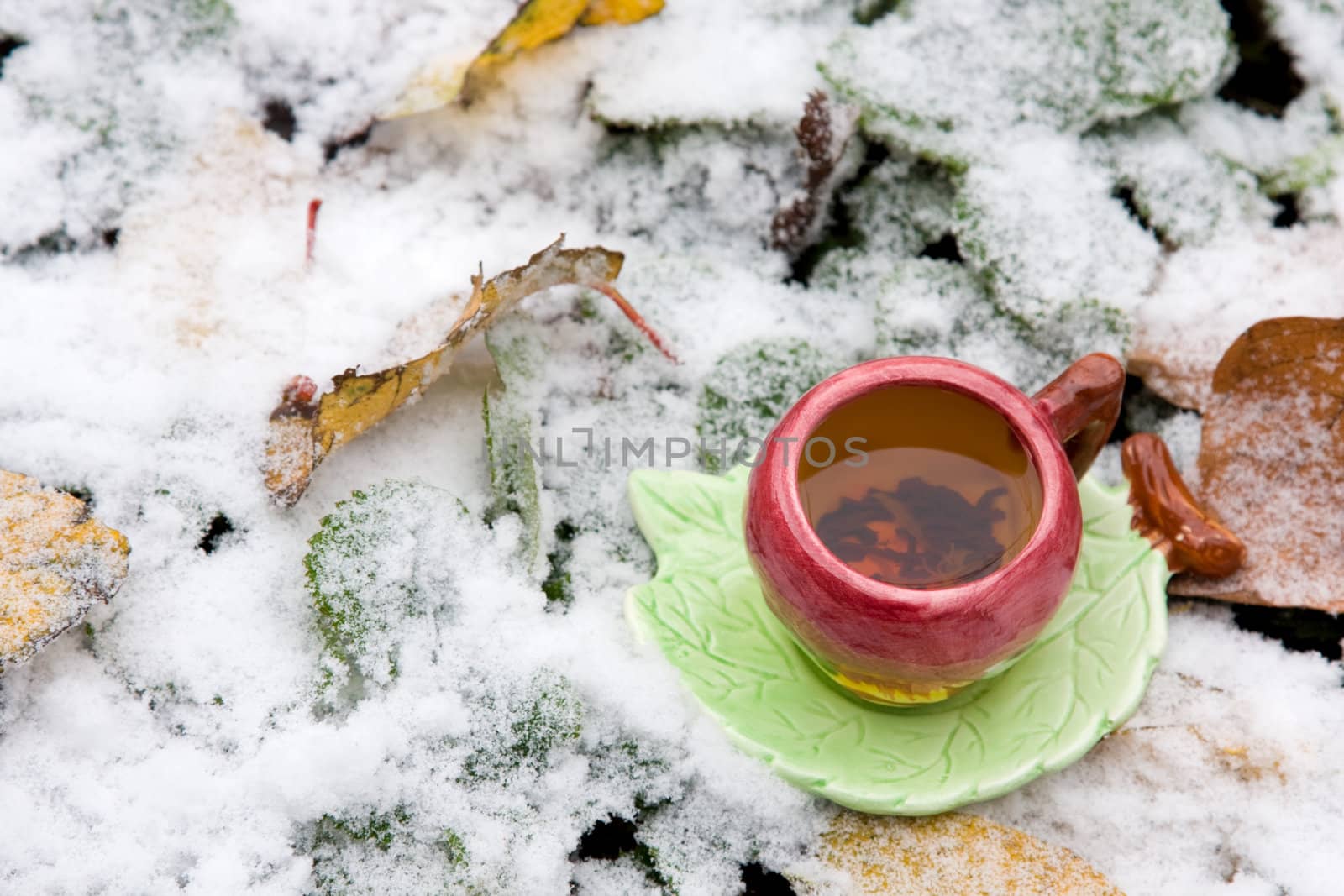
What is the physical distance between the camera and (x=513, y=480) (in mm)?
945

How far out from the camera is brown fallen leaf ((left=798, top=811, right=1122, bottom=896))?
2.69 ft

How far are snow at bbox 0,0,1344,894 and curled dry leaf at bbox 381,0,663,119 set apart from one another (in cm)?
3

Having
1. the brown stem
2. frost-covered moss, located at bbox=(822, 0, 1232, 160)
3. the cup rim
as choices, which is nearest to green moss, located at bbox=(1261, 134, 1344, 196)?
frost-covered moss, located at bbox=(822, 0, 1232, 160)

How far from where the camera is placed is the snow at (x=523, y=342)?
0.83 meters

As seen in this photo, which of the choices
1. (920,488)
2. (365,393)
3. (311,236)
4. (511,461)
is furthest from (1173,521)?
(311,236)

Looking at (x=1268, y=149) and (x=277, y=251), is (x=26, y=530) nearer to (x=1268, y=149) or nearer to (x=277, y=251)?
(x=277, y=251)

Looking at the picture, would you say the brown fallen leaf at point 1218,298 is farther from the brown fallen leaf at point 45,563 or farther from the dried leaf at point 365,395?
the brown fallen leaf at point 45,563

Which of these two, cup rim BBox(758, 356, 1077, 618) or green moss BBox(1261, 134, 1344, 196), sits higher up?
cup rim BBox(758, 356, 1077, 618)

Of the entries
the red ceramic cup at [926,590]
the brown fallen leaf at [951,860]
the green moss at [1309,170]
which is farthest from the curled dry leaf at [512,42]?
the brown fallen leaf at [951,860]

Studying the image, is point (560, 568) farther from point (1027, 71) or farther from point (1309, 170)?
point (1309, 170)

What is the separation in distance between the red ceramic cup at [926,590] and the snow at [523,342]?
0.13 metres

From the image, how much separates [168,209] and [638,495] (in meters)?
0.53

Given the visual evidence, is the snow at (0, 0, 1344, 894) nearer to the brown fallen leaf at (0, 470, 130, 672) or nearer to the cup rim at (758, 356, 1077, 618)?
the brown fallen leaf at (0, 470, 130, 672)

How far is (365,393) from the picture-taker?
899mm
